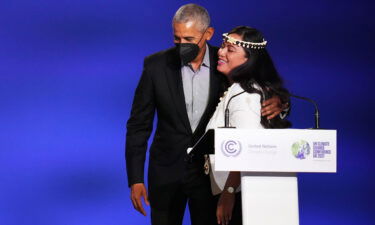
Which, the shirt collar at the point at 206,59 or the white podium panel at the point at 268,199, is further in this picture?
the shirt collar at the point at 206,59

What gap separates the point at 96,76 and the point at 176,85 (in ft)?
3.89

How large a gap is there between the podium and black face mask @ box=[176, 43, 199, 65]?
0.64 metres

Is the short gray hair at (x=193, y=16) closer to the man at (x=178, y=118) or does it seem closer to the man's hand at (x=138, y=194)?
the man at (x=178, y=118)

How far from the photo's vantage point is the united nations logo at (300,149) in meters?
1.82

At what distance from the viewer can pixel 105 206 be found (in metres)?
3.68

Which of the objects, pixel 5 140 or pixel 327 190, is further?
pixel 327 190

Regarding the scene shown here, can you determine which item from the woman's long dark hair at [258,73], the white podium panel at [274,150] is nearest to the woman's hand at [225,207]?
the woman's long dark hair at [258,73]

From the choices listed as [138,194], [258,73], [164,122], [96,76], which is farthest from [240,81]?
[96,76]

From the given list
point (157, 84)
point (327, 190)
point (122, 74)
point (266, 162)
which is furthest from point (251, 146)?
point (327, 190)

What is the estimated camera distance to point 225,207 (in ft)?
7.42

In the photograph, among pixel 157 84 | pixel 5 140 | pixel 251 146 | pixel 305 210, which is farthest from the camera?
pixel 305 210

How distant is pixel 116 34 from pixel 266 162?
6.44 ft

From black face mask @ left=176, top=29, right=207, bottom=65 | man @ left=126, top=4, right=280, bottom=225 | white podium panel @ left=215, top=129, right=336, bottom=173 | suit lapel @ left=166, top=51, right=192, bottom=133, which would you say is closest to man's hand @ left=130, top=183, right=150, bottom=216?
man @ left=126, top=4, right=280, bottom=225

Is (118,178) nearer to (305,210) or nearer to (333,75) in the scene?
(305,210)
